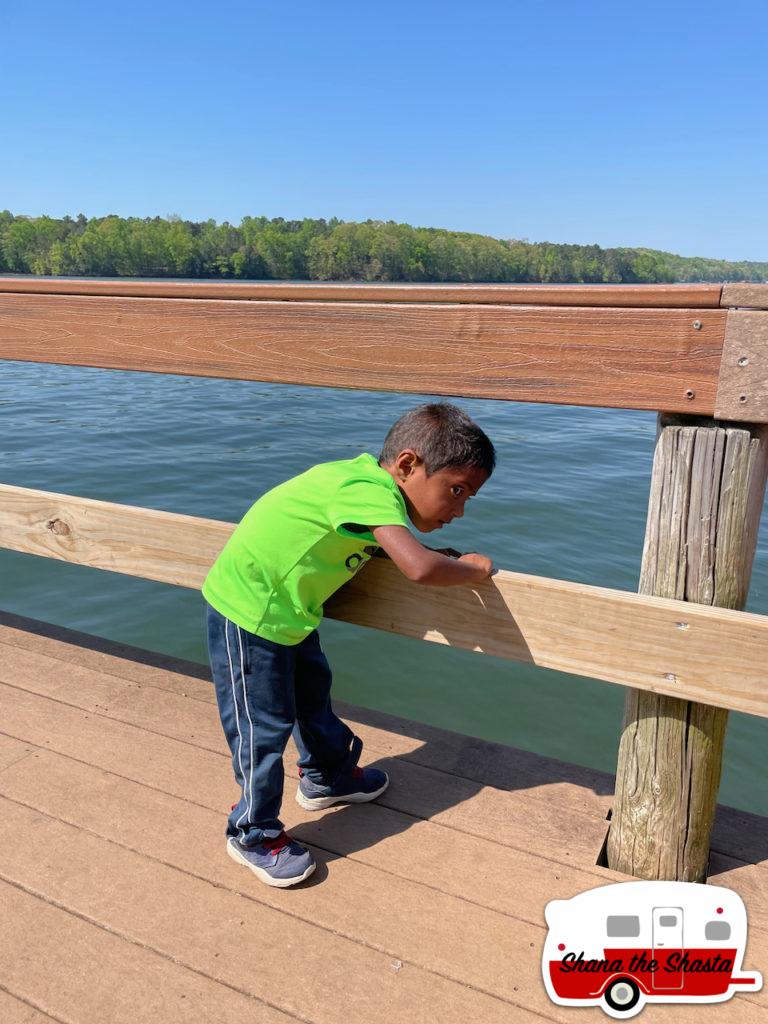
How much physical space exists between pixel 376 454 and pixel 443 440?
8.87m

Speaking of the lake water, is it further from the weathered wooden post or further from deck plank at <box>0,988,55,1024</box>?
deck plank at <box>0,988,55,1024</box>

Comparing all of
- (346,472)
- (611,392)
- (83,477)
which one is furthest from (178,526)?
(83,477)

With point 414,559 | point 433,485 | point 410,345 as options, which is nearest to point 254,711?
point 414,559

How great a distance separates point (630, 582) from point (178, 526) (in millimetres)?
4846

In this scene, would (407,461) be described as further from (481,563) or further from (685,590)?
(685,590)

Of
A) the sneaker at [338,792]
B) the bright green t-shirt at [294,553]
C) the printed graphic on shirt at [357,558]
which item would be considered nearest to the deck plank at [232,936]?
the sneaker at [338,792]

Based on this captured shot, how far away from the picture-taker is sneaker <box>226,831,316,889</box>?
212 centimetres

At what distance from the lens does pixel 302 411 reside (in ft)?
50.4

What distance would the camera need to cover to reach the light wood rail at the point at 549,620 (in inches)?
75.0

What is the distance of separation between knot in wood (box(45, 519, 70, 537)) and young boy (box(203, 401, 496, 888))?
31.9 inches

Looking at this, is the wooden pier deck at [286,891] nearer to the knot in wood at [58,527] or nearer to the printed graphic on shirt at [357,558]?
the knot in wood at [58,527]

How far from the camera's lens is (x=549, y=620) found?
208cm

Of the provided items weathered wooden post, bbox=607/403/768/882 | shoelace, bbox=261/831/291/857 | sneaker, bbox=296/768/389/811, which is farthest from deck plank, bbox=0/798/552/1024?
weathered wooden post, bbox=607/403/768/882

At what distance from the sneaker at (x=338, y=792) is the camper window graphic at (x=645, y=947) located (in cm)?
66
